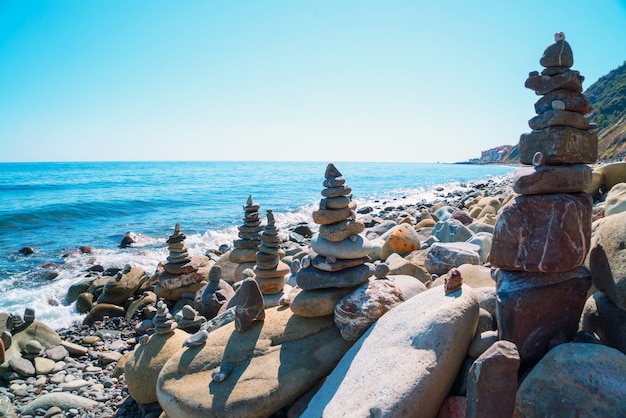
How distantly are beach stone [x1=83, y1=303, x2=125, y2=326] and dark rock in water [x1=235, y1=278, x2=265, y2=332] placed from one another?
20.8ft

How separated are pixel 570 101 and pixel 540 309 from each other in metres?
2.17

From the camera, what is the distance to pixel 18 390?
6.84 metres

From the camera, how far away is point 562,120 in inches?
154

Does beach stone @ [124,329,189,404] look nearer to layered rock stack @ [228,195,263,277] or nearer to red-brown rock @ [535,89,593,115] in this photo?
layered rock stack @ [228,195,263,277]

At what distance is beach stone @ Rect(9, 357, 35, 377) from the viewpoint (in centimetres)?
733

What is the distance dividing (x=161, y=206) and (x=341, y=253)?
30712mm

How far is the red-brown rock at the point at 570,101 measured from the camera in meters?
3.98

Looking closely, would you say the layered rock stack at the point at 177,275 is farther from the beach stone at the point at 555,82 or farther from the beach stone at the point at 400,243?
the beach stone at the point at 555,82

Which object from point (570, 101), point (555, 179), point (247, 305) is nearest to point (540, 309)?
point (555, 179)

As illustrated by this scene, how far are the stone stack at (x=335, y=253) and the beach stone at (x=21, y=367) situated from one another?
5743 mm

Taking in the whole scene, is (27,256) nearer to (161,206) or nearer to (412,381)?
(161,206)

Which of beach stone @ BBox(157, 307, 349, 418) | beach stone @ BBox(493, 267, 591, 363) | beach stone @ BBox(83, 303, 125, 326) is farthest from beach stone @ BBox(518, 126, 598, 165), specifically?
beach stone @ BBox(83, 303, 125, 326)

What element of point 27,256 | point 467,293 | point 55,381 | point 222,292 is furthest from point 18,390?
point 27,256

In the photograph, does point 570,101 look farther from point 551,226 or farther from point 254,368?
point 254,368
